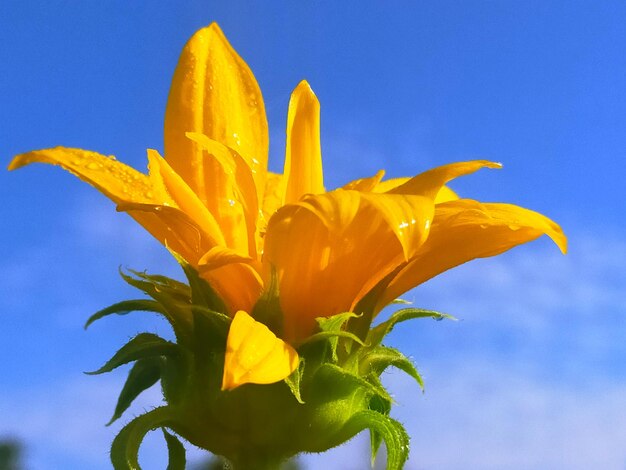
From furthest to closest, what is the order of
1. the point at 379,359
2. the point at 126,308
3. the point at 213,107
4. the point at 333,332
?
the point at 213,107, the point at 126,308, the point at 379,359, the point at 333,332

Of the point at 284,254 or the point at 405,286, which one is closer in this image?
the point at 284,254

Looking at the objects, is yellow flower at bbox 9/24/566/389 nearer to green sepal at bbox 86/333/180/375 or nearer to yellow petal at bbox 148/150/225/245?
yellow petal at bbox 148/150/225/245

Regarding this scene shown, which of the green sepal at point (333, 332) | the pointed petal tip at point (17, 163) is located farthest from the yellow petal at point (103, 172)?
the green sepal at point (333, 332)

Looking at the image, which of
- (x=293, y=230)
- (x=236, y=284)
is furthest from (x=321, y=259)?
(x=236, y=284)

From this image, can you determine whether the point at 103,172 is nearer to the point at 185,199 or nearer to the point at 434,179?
the point at 185,199

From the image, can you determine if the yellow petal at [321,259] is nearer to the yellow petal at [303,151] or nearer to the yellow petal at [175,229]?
the yellow petal at [175,229]

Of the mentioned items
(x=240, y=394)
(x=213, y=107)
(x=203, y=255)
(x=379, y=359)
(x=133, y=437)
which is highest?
(x=213, y=107)

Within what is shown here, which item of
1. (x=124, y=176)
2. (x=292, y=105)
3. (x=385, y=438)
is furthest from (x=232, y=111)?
(x=385, y=438)

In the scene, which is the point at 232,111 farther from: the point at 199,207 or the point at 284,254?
the point at 284,254
